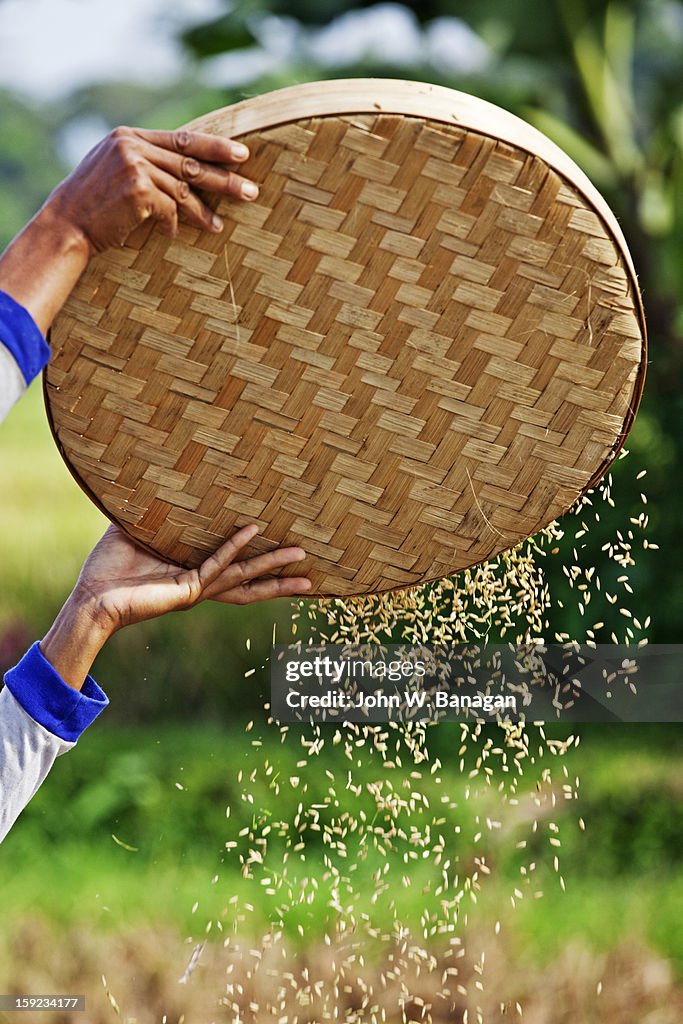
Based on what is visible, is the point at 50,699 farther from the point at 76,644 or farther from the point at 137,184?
the point at 137,184

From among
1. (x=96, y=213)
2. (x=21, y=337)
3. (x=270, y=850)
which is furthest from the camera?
(x=270, y=850)

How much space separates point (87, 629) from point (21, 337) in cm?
44

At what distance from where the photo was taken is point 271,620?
3.54m

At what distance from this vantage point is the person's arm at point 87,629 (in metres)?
1.11

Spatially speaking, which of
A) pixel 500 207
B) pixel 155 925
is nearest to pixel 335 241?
pixel 500 207

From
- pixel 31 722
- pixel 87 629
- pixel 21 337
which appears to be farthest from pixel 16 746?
pixel 21 337

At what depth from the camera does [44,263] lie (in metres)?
0.85

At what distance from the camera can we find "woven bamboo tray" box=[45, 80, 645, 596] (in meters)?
1.00

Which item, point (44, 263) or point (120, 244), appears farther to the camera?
point (120, 244)

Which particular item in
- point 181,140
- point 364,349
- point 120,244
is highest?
point 181,140

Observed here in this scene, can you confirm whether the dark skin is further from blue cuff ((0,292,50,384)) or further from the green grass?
the green grass

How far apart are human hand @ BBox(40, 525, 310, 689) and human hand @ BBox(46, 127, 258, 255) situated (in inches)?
13.8

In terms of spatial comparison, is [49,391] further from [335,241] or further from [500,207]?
[500,207]

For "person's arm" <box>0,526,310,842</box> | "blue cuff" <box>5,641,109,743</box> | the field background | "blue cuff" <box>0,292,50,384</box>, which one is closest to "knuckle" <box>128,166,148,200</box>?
"blue cuff" <box>0,292,50,384</box>
